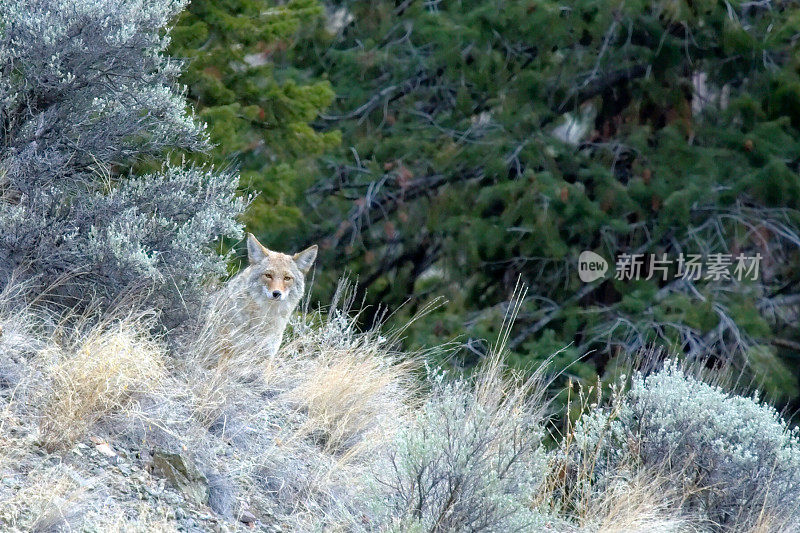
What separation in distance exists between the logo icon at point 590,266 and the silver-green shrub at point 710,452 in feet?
17.1

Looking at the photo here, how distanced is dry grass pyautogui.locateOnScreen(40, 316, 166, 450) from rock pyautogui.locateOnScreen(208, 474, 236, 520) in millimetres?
632

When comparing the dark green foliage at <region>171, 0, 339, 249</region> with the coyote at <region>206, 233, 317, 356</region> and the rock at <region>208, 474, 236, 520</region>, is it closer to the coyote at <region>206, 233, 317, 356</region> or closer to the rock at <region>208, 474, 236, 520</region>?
the coyote at <region>206, 233, 317, 356</region>

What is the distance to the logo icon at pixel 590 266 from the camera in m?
11.8

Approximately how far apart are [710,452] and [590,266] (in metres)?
5.67

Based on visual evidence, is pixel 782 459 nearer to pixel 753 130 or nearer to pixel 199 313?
pixel 199 313

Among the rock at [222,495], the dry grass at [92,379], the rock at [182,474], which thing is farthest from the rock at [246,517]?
the dry grass at [92,379]

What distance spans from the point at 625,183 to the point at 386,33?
12.5 feet

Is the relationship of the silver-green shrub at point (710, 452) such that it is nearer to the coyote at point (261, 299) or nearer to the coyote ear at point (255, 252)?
the coyote at point (261, 299)

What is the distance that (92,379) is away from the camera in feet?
18.0

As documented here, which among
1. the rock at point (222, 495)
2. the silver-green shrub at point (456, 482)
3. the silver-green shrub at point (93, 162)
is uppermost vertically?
the silver-green shrub at point (93, 162)

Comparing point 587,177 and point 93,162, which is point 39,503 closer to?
point 93,162

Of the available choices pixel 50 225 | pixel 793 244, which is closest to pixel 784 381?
pixel 793 244

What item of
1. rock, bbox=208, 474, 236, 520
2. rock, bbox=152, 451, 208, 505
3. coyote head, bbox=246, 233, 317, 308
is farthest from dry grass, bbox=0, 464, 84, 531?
coyote head, bbox=246, 233, 317, 308

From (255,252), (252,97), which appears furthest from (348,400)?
(252,97)
